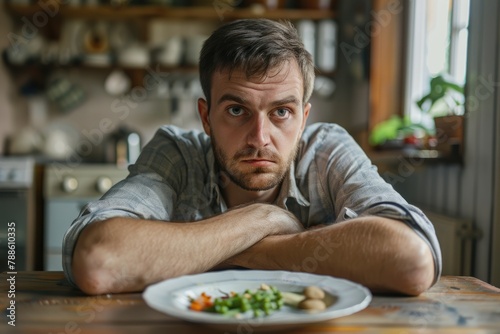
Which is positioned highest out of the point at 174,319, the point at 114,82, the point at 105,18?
the point at 105,18

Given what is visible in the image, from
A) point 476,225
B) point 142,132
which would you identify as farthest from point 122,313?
point 142,132

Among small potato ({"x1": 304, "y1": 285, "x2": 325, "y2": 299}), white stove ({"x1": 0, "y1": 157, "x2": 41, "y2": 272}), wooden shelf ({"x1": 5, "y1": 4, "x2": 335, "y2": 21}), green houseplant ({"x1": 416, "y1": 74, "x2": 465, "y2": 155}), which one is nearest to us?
small potato ({"x1": 304, "y1": 285, "x2": 325, "y2": 299})

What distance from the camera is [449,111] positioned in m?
2.64

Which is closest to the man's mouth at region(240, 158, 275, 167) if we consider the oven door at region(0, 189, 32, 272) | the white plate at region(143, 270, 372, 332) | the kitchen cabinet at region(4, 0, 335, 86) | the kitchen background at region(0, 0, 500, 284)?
the white plate at region(143, 270, 372, 332)

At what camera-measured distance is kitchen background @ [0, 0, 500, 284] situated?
3.44m

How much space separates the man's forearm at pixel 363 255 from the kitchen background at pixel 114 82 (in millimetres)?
2081

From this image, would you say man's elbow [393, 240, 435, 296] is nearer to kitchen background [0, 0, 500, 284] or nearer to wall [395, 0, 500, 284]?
wall [395, 0, 500, 284]

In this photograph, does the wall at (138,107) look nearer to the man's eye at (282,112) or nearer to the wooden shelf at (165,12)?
the wooden shelf at (165,12)

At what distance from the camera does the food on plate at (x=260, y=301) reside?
0.90 m

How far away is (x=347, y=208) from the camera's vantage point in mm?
1362

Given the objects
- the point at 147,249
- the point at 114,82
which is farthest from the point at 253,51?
the point at 114,82

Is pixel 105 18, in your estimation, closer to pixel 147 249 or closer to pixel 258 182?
pixel 258 182

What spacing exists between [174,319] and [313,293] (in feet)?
0.73

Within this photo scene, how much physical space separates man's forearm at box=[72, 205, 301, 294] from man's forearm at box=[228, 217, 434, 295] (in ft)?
0.26
